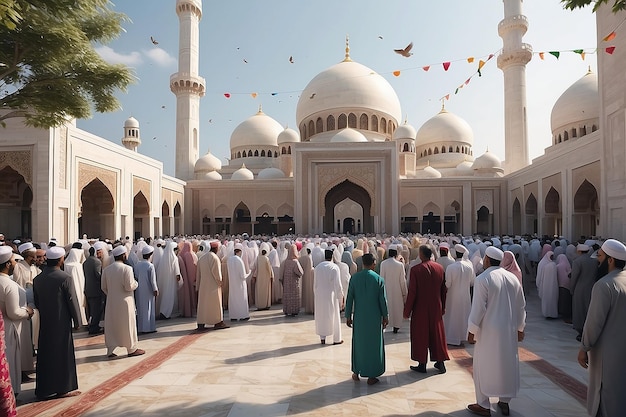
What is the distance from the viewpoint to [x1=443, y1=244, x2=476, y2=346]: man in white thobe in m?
4.87

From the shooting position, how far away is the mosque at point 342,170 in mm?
10805

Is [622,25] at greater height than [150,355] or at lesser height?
greater

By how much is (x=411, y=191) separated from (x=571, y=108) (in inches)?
328

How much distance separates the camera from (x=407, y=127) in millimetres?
26328

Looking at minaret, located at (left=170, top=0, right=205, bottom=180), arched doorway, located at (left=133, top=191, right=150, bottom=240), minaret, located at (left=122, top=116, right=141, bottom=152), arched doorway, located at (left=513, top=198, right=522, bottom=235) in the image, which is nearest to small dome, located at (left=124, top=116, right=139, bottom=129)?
minaret, located at (left=122, top=116, right=141, bottom=152)

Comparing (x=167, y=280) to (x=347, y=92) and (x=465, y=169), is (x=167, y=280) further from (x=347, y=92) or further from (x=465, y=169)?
(x=465, y=169)

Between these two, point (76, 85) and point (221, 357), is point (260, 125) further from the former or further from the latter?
point (221, 357)

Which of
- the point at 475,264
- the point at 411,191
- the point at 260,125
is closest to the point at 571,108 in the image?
the point at 411,191

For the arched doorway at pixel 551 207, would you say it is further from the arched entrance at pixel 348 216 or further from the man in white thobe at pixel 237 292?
the arched entrance at pixel 348 216

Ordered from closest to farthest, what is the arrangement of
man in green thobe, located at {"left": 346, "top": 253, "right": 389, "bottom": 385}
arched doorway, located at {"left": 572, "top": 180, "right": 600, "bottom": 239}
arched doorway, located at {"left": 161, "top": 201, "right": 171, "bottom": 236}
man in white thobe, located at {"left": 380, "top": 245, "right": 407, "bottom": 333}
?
1. man in green thobe, located at {"left": 346, "top": 253, "right": 389, "bottom": 385}
2. man in white thobe, located at {"left": 380, "top": 245, "right": 407, "bottom": 333}
3. arched doorway, located at {"left": 572, "top": 180, "right": 600, "bottom": 239}
4. arched doorway, located at {"left": 161, "top": 201, "right": 171, "bottom": 236}

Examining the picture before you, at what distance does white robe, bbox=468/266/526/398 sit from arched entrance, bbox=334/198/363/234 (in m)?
32.7

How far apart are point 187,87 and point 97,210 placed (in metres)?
10.6

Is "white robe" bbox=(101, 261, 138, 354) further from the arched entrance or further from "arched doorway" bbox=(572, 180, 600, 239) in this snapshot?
the arched entrance

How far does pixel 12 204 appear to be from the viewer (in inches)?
522
